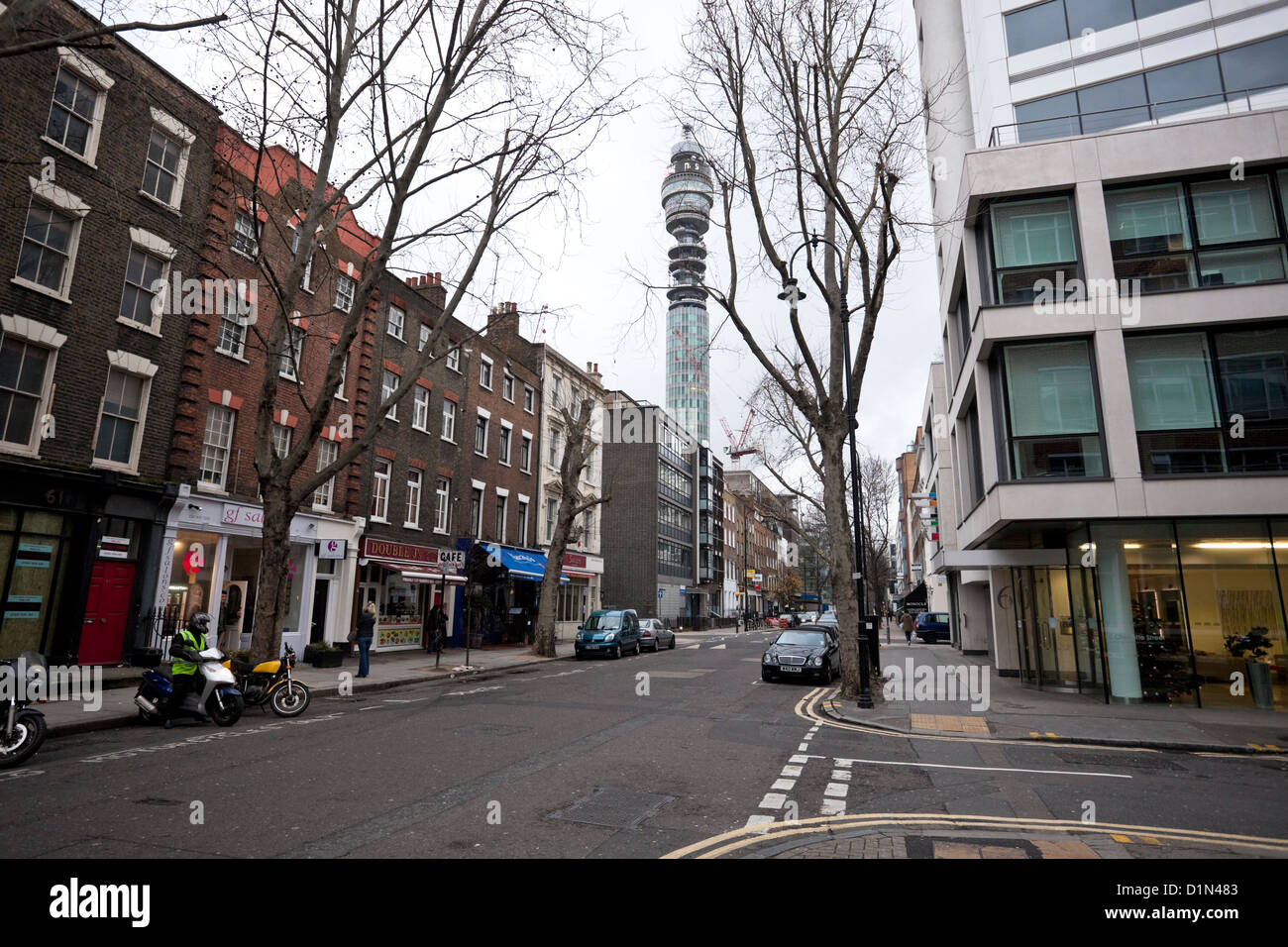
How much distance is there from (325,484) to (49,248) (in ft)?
30.8

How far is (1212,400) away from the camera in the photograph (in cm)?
1428

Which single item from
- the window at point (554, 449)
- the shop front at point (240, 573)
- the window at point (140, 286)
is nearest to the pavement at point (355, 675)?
the shop front at point (240, 573)

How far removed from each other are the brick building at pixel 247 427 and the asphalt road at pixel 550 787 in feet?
25.8

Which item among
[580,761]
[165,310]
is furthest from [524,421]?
[580,761]

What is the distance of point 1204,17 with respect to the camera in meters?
20.4

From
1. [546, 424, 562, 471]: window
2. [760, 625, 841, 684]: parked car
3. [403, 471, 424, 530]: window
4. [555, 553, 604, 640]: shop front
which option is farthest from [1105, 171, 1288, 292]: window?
[555, 553, 604, 640]: shop front

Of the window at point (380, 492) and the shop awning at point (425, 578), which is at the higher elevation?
the window at point (380, 492)

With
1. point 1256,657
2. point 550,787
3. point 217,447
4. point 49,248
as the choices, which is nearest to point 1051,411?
point 1256,657

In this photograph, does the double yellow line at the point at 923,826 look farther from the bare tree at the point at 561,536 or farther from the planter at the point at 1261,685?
the bare tree at the point at 561,536

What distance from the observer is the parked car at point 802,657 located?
1848 centimetres

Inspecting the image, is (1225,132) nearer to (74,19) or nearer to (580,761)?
(580,761)

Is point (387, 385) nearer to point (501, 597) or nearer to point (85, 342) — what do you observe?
point (85, 342)
